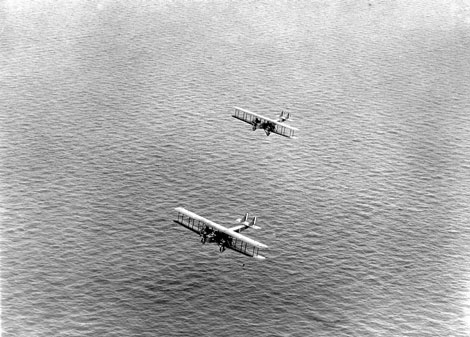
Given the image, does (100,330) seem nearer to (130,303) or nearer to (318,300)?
(130,303)

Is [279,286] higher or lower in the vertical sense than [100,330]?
higher

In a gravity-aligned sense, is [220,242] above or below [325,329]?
above

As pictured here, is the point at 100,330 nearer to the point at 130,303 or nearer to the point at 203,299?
the point at 130,303

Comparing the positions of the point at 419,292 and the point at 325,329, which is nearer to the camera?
the point at 325,329

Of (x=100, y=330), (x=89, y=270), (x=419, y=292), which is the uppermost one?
(x=419, y=292)

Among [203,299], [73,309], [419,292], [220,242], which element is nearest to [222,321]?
[203,299]

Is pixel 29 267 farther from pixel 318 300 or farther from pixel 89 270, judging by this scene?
pixel 318 300

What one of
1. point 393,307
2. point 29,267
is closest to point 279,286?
point 393,307

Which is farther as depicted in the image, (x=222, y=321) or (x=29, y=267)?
(x=29, y=267)
